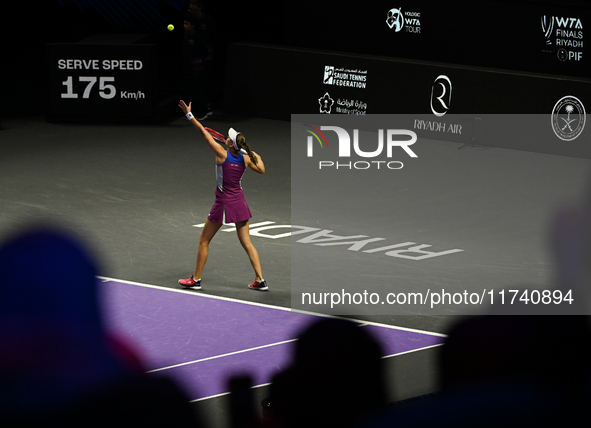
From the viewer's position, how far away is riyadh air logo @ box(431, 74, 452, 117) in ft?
59.1

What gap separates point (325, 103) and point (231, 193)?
10.2m

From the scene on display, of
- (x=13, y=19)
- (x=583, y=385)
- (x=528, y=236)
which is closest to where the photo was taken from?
(x=583, y=385)

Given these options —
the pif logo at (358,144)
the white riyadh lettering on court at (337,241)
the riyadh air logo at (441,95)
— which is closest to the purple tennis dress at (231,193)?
the white riyadh lettering on court at (337,241)

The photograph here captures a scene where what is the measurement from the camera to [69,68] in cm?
1928

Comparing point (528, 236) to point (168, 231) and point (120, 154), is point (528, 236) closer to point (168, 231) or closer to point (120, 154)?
point (168, 231)

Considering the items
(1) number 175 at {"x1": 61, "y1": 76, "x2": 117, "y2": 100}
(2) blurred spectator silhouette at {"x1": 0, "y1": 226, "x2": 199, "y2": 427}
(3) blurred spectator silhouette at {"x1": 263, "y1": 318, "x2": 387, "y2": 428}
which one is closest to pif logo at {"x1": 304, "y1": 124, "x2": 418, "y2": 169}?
(1) number 175 at {"x1": 61, "y1": 76, "x2": 117, "y2": 100}

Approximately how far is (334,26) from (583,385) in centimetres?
1940

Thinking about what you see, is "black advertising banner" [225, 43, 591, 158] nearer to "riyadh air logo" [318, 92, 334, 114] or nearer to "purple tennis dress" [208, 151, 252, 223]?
"riyadh air logo" [318, 92, 334, 114]

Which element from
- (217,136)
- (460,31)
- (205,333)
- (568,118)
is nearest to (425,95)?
(460,31)

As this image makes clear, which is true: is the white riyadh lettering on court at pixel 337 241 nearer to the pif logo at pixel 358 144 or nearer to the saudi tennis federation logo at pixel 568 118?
the pif logo at pixel 358 144

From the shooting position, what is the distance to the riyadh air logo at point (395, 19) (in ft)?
64.2

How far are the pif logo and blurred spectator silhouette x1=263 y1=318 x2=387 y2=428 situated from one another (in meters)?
14.4

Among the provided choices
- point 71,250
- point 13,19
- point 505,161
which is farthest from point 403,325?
point 13,19

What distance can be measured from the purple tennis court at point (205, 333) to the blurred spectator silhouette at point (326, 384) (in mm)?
5333
